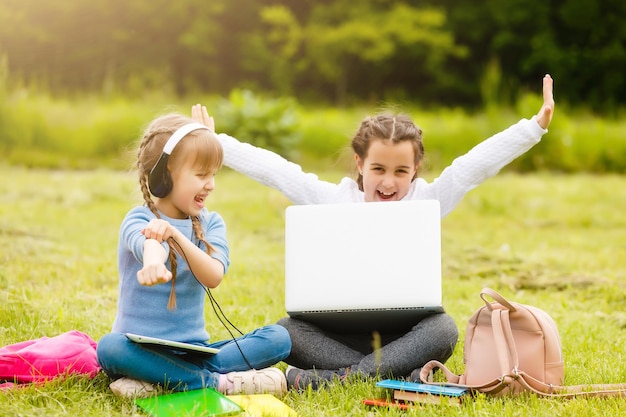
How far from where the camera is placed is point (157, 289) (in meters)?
2.82

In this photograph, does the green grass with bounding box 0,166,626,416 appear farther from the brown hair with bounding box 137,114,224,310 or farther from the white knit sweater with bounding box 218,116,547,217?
the white knit sweater with bounding box 218,116,547,217

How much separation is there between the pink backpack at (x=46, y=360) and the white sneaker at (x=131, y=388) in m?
0.18

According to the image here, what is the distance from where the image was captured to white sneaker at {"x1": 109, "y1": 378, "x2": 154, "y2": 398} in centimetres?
264

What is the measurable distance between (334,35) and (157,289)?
17.2 m

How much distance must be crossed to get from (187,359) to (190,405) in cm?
35

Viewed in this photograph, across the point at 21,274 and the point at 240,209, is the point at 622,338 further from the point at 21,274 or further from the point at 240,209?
the point at 240,209

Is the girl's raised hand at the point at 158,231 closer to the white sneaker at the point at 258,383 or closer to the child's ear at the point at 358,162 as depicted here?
the white sneaker at the point at 258,383

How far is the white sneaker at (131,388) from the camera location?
8.68ft

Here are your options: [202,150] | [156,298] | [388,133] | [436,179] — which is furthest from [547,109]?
[156,298]

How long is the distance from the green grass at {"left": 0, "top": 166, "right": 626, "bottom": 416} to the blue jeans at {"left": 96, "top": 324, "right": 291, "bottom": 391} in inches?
4.7

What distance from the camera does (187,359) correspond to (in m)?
2.82

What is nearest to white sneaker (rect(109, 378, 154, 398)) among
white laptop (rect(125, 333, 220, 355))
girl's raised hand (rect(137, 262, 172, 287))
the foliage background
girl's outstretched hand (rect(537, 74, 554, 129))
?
white laptop (rect(125, 333, 220, 355))

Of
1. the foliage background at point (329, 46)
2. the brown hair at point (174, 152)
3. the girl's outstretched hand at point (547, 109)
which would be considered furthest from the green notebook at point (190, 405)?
the foliage background at point (329, 46)

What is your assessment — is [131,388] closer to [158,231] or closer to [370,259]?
[158,231]
